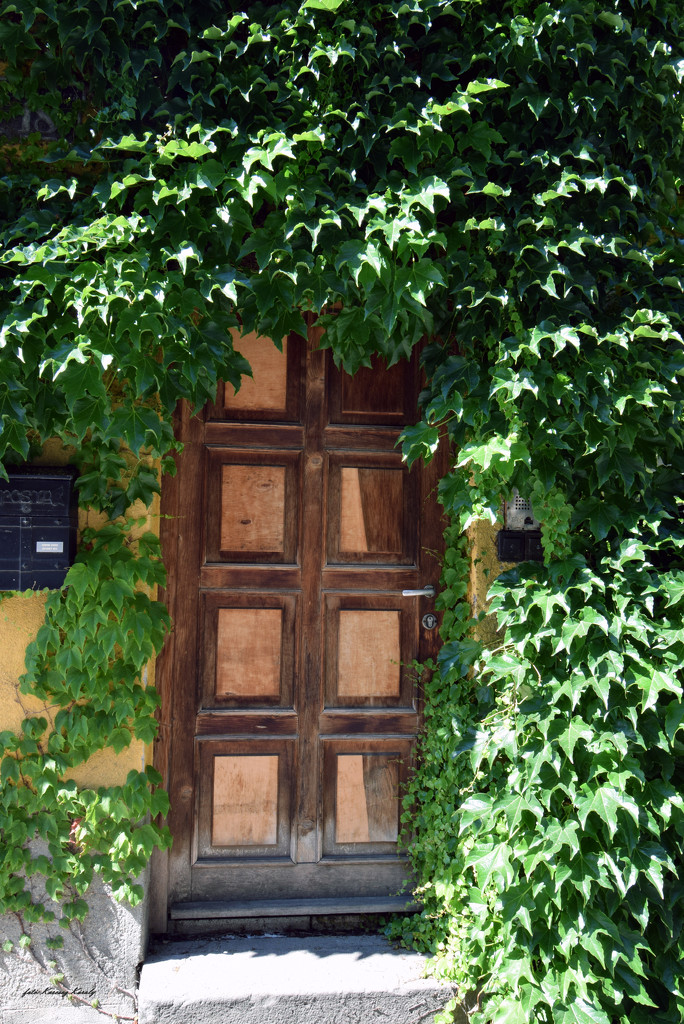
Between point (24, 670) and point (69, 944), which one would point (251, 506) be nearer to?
point (24, 670)

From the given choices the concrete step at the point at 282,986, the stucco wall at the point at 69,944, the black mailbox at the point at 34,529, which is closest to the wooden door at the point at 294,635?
the concrete step at the point at 282,986

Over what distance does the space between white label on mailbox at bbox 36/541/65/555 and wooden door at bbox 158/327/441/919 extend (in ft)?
1.60

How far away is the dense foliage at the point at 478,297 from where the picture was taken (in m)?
2.39

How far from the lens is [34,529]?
8.42 feet

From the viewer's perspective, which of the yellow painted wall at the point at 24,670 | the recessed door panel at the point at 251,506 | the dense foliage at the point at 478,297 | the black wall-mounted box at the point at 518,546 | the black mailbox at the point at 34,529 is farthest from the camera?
the recessed door panel at the point at 251,506

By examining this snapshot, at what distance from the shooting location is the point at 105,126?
2.56 metres

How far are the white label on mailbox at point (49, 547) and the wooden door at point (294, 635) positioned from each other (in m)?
0.49

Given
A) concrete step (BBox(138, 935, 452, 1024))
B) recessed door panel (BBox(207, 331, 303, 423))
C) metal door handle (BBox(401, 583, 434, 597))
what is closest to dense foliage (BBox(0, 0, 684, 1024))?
concrete step (BBox(138, 935, 452, 1024))

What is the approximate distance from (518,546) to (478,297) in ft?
3.20

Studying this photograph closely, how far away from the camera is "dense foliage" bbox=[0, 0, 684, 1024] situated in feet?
7.84

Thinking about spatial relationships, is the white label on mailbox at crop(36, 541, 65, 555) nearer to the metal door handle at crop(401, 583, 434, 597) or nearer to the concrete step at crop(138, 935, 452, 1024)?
the metal door handle at crop(401, 583, 434, 597)

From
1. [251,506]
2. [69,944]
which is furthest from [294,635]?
[69,944]

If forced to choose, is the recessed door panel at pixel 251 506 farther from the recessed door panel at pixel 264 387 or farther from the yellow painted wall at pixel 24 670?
the yellow painted wall at pixel 24 670

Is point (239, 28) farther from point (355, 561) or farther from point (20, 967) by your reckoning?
point (20, 967)
